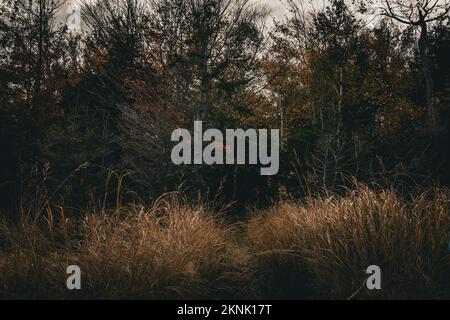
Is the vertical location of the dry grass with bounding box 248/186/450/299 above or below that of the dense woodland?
below

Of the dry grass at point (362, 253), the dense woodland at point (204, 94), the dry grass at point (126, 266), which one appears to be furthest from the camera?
the dense woodland at point (204, 94)

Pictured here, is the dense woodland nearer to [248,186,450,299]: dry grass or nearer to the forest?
the forest

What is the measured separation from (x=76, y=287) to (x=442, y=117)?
54.8 ft

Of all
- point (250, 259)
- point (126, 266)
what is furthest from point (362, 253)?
point (126, 266)

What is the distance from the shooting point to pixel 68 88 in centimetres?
1911

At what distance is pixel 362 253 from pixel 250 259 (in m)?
1.26

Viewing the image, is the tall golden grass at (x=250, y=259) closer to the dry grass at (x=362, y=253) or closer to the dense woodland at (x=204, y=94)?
the dry grass at (x=362, y=253)

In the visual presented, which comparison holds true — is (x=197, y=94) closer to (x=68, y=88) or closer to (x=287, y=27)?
(x=68, y=88)

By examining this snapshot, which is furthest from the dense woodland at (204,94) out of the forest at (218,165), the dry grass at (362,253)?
the dry grass at (362,253)

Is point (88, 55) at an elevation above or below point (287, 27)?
below

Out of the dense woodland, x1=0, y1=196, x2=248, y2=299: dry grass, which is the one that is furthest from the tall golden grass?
the dense woodland

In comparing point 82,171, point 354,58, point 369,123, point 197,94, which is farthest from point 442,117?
point 82,171

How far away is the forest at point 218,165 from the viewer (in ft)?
13.2

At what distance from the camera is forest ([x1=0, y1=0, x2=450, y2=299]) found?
403 centimetres
